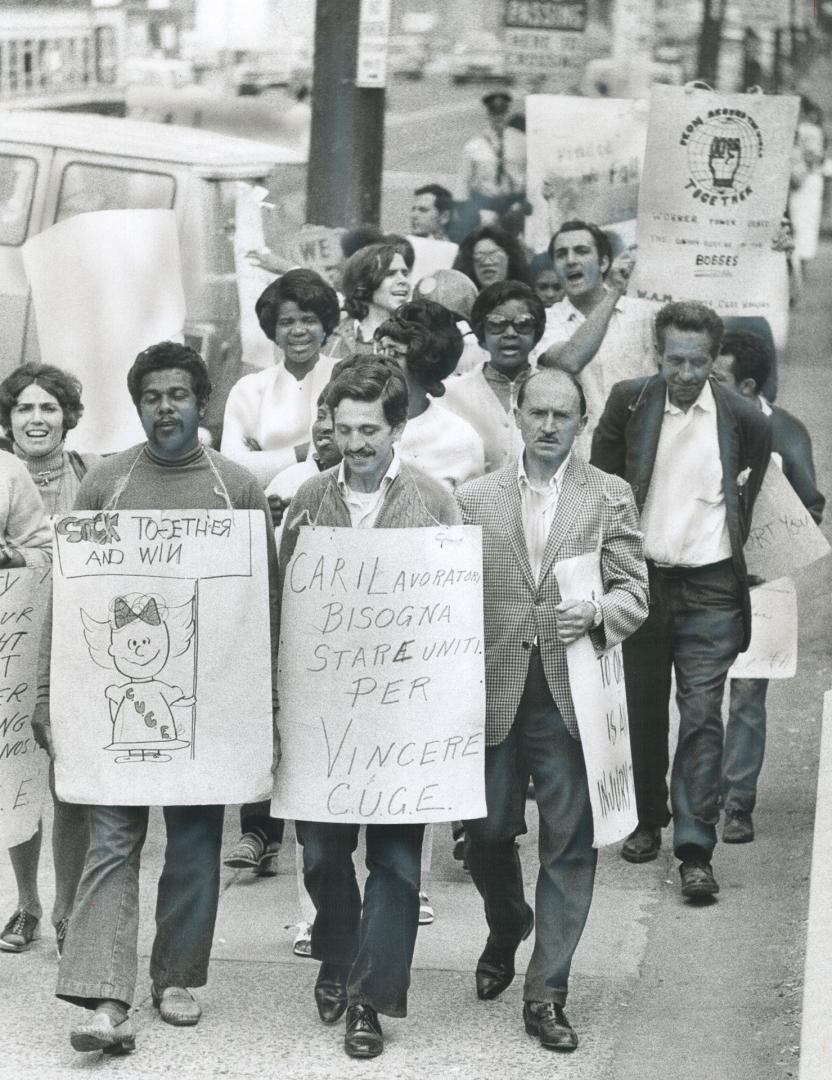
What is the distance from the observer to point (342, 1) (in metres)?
9.79

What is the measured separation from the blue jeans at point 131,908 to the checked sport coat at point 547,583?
2.67 ft

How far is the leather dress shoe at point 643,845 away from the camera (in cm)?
738

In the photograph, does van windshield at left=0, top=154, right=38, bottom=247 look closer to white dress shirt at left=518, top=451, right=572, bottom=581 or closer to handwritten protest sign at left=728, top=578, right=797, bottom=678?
handwritten protest sign at left=728, top=578, right=797, bottom=678

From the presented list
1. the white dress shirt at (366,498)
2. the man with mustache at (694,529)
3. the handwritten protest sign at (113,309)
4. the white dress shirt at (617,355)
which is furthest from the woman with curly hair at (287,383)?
the handwritten protest sign at (113,309)

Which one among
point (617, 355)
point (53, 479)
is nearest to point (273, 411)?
point (53, 479)

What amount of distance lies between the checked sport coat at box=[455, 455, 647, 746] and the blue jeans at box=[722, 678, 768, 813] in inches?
80.3

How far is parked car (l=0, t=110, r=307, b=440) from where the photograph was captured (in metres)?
9.50

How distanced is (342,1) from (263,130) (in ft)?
2.19

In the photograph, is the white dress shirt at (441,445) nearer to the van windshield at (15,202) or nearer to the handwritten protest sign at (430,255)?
the handwritten protest sign at (430,255)

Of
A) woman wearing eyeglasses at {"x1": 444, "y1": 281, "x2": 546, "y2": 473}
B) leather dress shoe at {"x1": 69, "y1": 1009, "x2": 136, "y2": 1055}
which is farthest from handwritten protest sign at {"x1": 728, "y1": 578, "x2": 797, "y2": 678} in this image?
leather dress shoe at {"x1": 69, "y1": 1009, "x2": 136, "y2": 1055}

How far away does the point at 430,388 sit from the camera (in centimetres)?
666

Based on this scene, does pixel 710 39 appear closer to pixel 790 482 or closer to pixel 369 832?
pixel 790 482

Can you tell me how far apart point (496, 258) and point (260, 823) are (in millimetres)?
2595

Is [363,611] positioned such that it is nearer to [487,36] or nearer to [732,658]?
[732,658]
